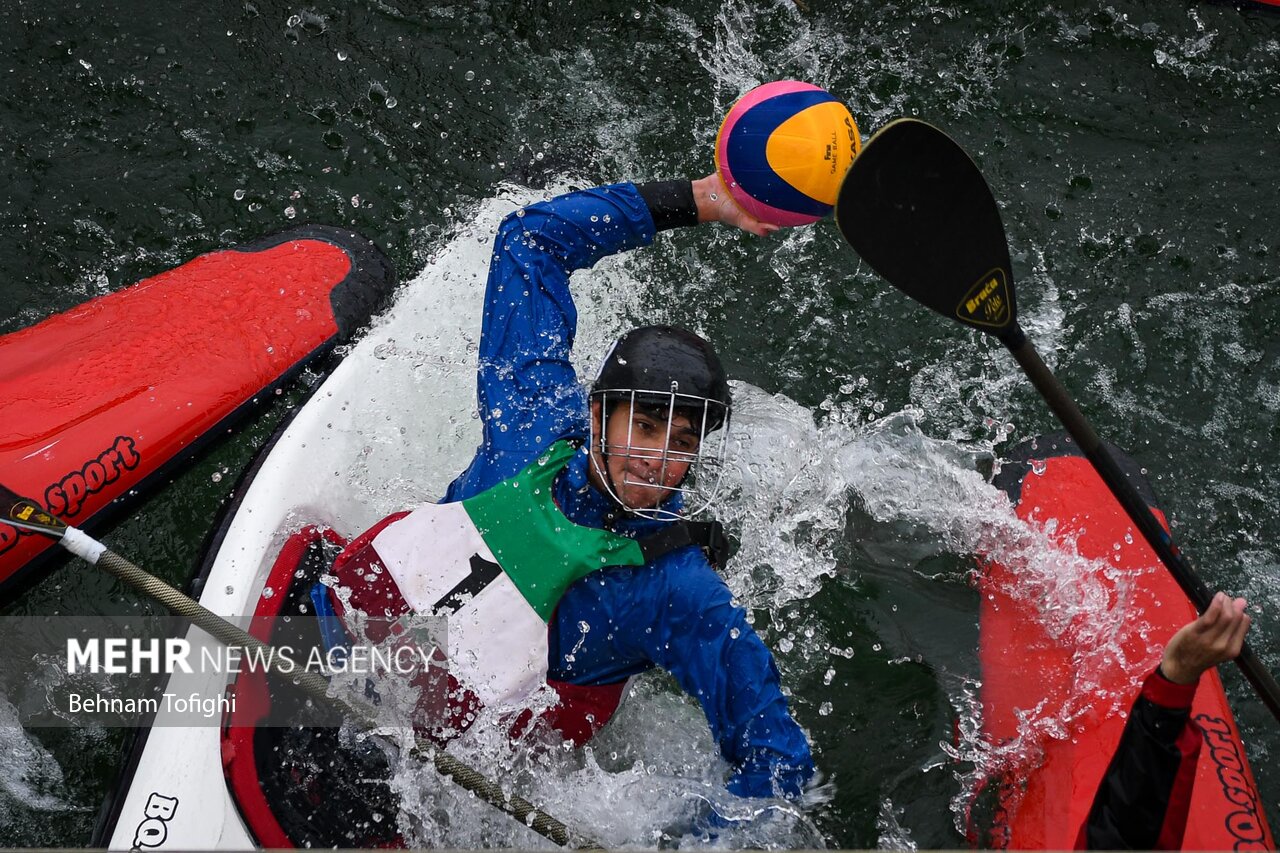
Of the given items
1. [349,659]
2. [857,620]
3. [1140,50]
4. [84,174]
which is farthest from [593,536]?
[1140,50]

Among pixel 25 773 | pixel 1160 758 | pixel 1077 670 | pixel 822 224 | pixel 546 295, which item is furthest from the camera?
pixel 822 224

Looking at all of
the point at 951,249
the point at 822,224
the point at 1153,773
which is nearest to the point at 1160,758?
the point at 1153,773

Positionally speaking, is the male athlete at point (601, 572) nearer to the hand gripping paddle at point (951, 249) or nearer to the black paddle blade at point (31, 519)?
the hand gripping paddle at point (951, 249)

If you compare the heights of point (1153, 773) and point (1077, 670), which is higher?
point (1077, 670)

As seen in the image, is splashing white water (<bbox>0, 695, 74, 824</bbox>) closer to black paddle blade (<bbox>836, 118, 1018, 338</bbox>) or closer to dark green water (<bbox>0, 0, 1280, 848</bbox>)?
dark green water (<bbox>0, 0, 1280, 848</bbox>)

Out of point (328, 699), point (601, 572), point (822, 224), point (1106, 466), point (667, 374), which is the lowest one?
point (328, 699)

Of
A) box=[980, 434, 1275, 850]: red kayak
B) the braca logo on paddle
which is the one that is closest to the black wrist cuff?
the braca logo on paddle

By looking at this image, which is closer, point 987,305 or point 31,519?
point 987,305

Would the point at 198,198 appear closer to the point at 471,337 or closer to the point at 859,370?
the point at 471,337

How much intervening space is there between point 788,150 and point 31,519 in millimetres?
2414

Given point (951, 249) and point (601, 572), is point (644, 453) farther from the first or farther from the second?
point (951, 249)

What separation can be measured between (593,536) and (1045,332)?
2.75 meters

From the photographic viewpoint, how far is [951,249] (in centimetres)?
277

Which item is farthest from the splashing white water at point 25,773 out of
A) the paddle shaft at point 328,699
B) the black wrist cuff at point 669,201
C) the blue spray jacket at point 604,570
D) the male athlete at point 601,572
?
the black wrist cuff at point 669,201
